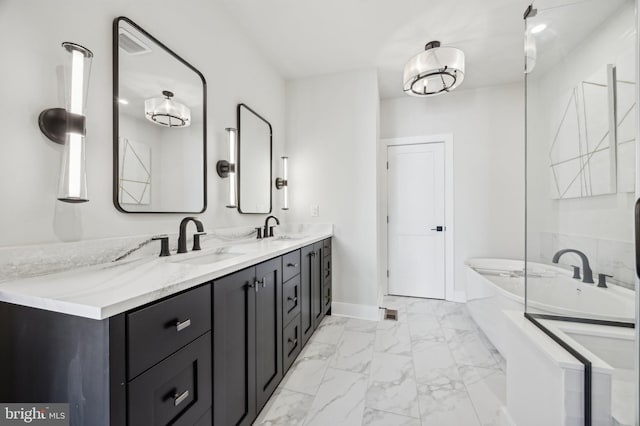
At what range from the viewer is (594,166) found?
109cm

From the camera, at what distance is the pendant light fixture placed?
2139 millimetres

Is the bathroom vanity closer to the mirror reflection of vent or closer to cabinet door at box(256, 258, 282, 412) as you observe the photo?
cabinet door at box(256, 258, 282, 412)

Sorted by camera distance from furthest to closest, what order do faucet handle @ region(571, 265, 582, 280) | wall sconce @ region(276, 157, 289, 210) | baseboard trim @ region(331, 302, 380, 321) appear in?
wall sconce @ region(276, 157, 289, 210) < baseboard trim @ region(331, 302, 380, 321) < faucet handle @ region(571, 265, 582, 280)

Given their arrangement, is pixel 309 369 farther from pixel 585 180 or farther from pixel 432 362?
pixel 585 180

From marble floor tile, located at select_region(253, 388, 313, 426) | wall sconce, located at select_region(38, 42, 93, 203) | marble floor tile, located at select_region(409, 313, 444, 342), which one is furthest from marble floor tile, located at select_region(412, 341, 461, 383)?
wall sconce, located at select_region(38, 42, 93, 203)

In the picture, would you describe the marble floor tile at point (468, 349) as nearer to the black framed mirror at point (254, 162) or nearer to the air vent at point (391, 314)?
the air vent at point (391, 314)

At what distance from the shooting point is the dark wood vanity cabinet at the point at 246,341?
1.01 m

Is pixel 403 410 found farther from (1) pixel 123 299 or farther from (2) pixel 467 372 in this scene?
(1) pixel 123 299

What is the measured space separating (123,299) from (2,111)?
79 cm

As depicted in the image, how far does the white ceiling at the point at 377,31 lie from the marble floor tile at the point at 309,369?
261 centimetres

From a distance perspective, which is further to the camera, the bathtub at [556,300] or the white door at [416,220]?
the white door at [416,220]

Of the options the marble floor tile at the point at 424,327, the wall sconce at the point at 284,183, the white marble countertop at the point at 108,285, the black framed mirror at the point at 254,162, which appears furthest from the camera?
the wall sconce at the point at 284,183

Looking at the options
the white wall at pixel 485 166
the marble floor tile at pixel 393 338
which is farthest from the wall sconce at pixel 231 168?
the white wall at pixel 485 166

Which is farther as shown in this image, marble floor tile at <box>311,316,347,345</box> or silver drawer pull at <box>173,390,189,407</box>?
marble floor tile at <box>311,316,347,345</box>
